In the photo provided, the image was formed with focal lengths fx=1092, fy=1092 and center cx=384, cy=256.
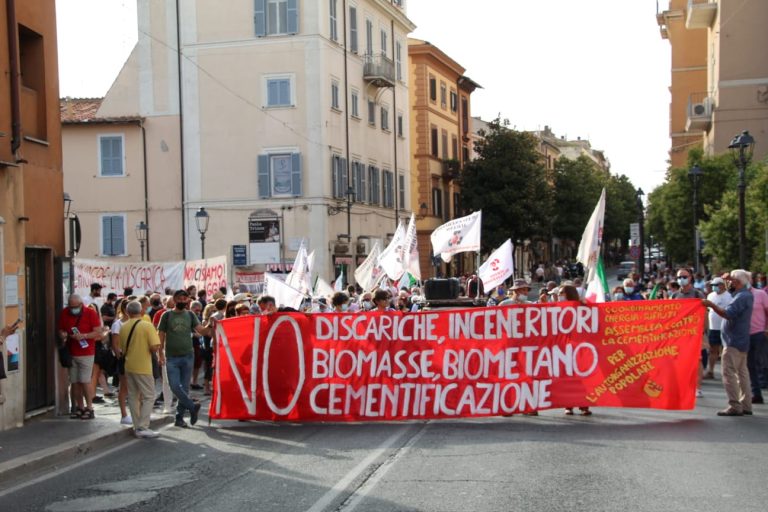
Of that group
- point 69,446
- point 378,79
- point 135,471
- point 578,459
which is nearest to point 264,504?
point 135,471

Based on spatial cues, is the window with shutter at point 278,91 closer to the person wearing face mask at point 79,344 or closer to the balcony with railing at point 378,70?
the balcony with railing at point 378,70

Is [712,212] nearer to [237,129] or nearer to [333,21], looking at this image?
[333,21]

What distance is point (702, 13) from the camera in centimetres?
4681

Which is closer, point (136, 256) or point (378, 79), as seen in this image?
point (136, 256)

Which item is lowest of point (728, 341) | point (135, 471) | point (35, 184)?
point (135, 471)

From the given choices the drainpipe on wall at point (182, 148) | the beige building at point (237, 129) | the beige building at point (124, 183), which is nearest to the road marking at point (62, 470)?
the beige building at point (237, 129)

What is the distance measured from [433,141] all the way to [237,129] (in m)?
21.5

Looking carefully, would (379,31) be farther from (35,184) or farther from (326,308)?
(35,184)

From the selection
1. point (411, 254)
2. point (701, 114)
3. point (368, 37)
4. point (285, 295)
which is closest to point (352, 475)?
point (285, 295)

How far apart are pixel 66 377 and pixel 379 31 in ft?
123

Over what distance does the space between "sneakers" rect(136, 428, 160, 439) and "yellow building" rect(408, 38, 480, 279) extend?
1788 inches

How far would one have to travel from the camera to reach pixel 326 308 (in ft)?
70.3

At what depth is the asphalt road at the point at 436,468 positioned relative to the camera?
862cm

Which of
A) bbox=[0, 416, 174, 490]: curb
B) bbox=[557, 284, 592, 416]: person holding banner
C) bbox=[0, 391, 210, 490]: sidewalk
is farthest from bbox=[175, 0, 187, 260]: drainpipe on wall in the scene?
bbox=[557, 284, 592, 416]: person holding banner
